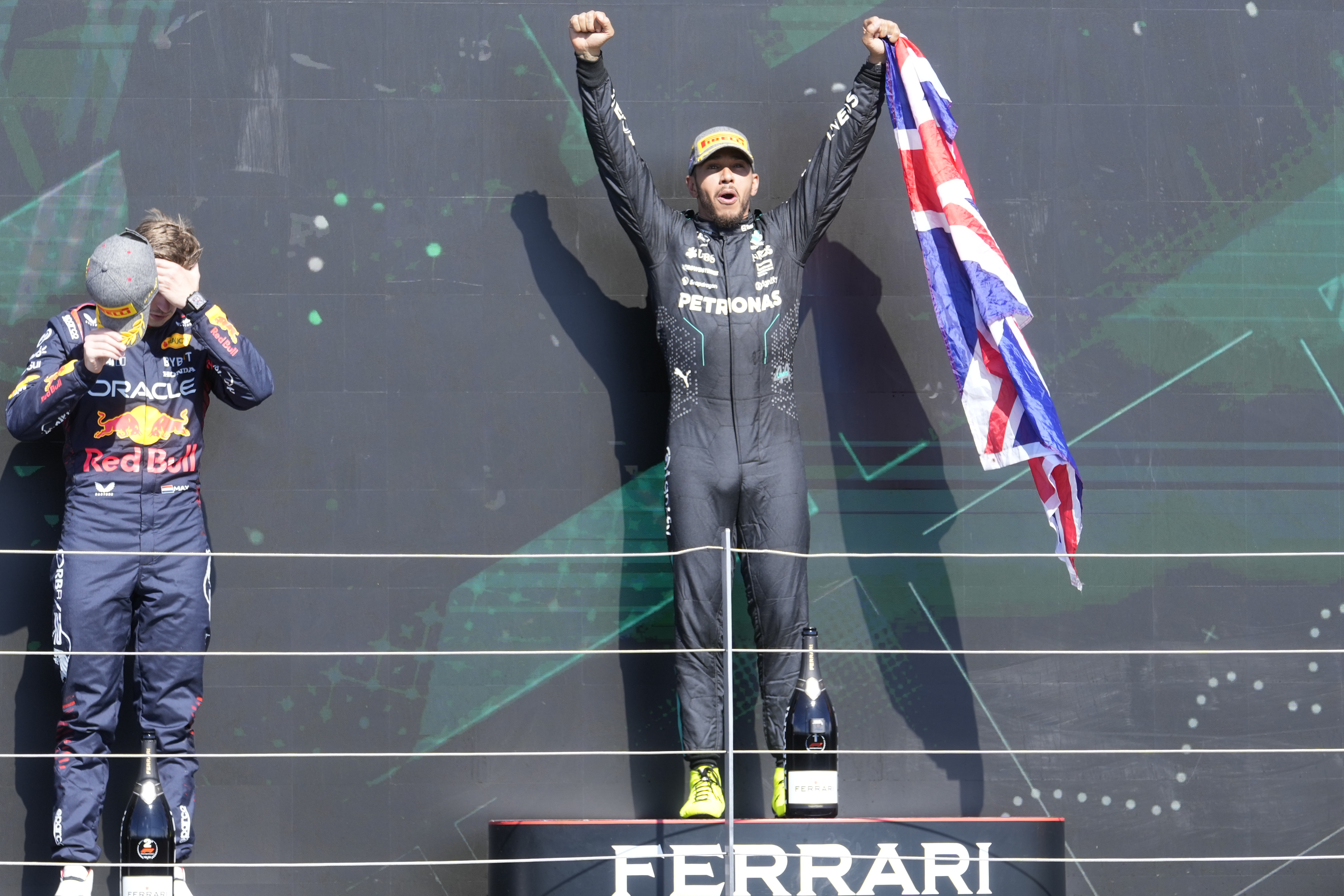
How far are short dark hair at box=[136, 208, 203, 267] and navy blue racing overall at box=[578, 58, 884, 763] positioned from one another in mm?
1156

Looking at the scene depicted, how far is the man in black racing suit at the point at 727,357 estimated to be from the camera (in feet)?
13.0

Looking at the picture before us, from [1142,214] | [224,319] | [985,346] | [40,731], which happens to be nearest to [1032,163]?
[1142,214]

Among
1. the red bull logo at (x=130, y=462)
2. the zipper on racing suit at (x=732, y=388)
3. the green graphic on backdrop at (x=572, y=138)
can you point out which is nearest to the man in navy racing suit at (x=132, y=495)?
the red bull logo at (x=130, y=462)

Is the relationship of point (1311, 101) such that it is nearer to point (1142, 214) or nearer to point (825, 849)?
point (1142, 214)

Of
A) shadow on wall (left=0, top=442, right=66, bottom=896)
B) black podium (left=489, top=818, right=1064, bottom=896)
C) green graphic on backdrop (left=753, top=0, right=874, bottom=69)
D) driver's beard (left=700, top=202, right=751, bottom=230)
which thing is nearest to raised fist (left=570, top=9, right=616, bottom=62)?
driver's beard (left=700, top=202, right=751, bottom=230)

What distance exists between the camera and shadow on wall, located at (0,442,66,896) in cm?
416

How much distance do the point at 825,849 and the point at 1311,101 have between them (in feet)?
9.32

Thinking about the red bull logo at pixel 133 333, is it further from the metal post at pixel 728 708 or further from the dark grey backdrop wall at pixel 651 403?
the metal post at pixel 728 708

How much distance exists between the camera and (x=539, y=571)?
14.2ft

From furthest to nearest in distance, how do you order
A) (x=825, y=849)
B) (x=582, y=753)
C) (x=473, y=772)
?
(x=473, y=772) → (x=582, y=753) → (x=825, y=849)

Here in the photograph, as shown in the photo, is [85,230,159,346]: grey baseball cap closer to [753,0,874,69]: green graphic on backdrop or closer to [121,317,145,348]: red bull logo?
[121,317,145,348]: red bull logo

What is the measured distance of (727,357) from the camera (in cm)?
403

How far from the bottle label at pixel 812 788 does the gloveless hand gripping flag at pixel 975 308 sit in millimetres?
886

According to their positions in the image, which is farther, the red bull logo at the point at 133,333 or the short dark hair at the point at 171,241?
the short dark hair at the point at 171,241
